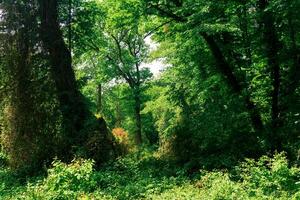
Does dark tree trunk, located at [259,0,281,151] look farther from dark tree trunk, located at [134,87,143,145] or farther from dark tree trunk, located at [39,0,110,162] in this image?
dark tree trunk, located at [134,87,143,145]

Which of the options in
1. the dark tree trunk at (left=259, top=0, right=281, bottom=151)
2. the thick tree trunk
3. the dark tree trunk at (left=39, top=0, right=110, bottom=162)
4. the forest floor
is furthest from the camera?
the dark tree trunk at (left=39, top=0, right=110, bottom=162)

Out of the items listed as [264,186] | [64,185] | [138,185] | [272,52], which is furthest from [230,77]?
[64,185]

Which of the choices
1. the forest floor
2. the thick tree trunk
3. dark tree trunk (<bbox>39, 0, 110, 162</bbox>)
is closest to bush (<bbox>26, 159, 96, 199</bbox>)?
the forest floor

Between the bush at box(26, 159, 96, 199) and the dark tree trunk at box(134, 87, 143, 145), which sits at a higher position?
the dark tree trunk at box(134, 87, 143, 145)

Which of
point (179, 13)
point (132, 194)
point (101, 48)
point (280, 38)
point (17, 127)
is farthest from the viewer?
point (101, 48)

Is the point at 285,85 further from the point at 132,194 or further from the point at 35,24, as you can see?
the point at 35,24

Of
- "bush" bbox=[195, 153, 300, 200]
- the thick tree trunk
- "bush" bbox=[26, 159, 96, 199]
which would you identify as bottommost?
Answer: "bush" bbox=[195, 153, 300, 200]

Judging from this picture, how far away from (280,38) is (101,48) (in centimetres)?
1926

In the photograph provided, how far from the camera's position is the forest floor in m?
8.55

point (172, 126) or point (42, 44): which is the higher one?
point (42, 44)

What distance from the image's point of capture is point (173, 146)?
668 inches

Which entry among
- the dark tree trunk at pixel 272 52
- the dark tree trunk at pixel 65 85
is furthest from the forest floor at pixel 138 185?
the dark tree trunk at pixel 272 52

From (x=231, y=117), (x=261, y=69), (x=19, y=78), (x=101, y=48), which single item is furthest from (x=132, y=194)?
(x=101, y=48)

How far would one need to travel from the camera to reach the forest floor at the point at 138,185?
8555 millimetres
